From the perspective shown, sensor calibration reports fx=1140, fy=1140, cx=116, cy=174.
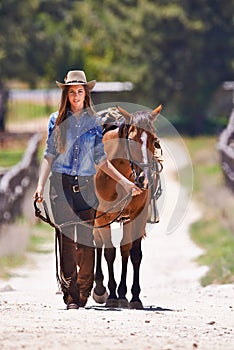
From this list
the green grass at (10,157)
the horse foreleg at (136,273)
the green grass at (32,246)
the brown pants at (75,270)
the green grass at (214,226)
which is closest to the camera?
the brown pants at (75,270)

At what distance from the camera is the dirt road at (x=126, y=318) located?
25.9ft

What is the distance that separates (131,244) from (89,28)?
46.9m

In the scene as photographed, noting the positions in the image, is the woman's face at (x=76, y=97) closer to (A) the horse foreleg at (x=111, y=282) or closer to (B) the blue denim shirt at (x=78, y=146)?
(B) the blue denim shirt at (x=78, y=146)

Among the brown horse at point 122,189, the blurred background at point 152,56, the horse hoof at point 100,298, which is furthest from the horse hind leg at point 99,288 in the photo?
the blurred background at point 152,56

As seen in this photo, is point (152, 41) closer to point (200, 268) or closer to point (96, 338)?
point (200, 268)

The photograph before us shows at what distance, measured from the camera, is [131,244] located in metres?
11.2

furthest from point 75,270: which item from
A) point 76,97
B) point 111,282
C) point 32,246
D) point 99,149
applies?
point 32,246

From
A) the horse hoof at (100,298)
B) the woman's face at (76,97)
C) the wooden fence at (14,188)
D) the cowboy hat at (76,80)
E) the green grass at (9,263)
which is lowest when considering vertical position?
the green grass at (9,263)

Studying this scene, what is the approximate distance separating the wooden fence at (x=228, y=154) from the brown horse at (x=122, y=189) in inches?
417

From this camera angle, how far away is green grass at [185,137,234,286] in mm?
15055

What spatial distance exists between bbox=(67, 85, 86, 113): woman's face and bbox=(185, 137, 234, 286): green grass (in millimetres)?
4827

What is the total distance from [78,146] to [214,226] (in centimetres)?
1062

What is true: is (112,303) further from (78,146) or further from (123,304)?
(78,146)

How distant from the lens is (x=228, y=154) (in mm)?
22984
